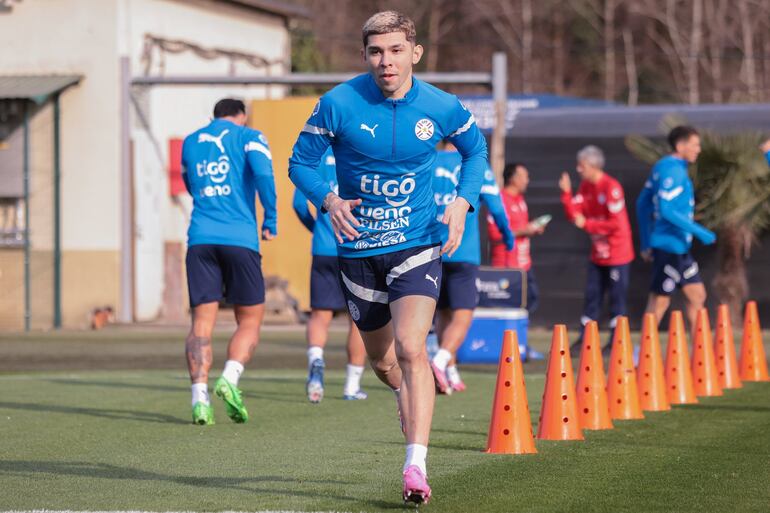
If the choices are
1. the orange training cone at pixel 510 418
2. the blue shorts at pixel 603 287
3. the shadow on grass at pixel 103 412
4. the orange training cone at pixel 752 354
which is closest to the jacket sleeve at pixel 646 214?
the orange training cone at pixel 752 354

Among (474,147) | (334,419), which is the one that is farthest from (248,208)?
(474,147)

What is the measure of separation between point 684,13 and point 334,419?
42000mm

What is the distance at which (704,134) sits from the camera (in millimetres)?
20875

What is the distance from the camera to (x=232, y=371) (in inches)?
389

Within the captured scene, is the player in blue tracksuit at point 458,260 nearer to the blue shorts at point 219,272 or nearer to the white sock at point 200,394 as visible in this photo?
the blue shorts at point 219,272

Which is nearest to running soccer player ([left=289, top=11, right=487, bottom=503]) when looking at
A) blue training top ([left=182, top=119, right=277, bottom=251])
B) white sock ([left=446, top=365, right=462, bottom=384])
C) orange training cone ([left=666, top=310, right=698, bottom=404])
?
blue training top ([left=182, top=119, right=277, bottom=251])

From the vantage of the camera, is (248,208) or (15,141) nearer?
(248,208)

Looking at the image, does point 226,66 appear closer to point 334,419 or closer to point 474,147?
point 334,419

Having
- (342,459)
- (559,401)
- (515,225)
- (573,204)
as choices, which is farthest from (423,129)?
(573,204)

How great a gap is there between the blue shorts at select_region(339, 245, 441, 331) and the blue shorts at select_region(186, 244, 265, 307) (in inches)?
125

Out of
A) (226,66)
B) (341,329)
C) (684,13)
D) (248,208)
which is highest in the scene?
(684,13)

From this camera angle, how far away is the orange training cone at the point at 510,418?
8.19 meters

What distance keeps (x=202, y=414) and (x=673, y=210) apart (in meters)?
5.62

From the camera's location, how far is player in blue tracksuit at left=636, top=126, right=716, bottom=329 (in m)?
13.7
